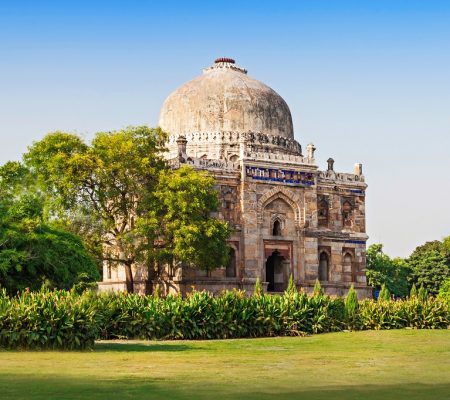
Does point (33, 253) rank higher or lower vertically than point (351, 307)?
higher

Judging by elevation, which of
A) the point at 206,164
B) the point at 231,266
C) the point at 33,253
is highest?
the point at 206,164

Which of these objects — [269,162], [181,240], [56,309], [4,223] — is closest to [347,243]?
[269,162]

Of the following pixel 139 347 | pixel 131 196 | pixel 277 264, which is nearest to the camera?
pixel 139 347

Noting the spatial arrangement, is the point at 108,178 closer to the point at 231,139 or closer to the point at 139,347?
the point at 231,139

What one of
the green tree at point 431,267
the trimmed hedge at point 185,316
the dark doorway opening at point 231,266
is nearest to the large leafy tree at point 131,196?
the dark doorway opening at point 231,266

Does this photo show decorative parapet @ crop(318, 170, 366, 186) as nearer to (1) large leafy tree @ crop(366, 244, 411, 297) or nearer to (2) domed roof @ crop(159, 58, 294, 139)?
(2) domed roof @ crop(159, 58, 294, 139)

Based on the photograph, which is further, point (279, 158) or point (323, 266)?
point (323, 266)

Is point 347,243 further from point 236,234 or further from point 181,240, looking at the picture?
point 181,240

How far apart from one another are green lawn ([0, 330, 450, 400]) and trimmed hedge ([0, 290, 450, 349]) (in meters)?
0.86

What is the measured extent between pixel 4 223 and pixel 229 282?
53.1ft

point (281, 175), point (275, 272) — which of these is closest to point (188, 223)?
point (281, 175)

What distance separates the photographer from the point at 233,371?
15.2m

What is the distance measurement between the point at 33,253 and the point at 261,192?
1756cm

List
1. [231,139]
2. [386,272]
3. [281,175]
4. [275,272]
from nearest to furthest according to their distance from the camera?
[281,175] < [275,272] < [231,139] < [386,272]
